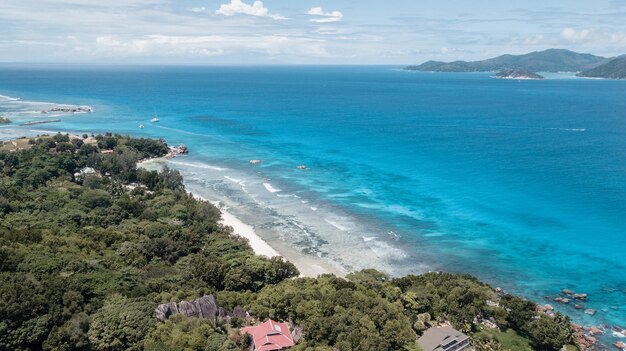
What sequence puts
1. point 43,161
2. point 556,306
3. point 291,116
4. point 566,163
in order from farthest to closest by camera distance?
point 291,116 → point 566,163 → point 43,161 → point 556,306

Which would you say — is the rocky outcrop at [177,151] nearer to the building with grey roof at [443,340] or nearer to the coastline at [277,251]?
the coastline at [277,251]

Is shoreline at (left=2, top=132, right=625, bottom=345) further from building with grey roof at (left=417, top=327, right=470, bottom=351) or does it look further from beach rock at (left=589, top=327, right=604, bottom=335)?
building with grey roof at (left=417, top=327, right=470, bottom=351)

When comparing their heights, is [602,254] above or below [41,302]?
below

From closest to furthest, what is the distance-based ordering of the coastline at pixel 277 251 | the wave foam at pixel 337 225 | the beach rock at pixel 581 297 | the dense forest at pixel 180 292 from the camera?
the dense forest at pixel 180 292 → the beach rock at pixel 581 297 → the coastline at pixel 277 251 → the wave foam at pixel 337 225

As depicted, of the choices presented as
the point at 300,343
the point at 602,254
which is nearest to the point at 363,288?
the point at 300,343

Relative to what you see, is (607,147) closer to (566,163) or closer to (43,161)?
(566,163)

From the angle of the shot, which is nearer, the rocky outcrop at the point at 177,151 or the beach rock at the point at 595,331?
the beach rock at the point at 595,331

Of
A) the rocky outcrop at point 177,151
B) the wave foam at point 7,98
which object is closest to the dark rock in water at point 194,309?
the rocky outcrop at point 177,151
